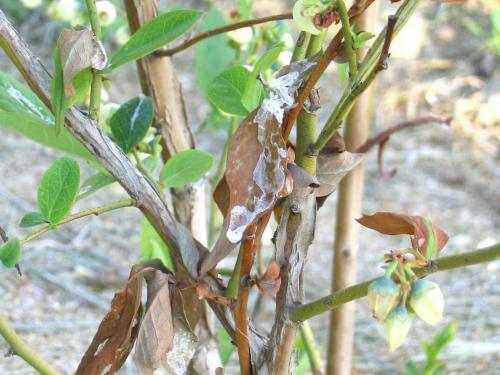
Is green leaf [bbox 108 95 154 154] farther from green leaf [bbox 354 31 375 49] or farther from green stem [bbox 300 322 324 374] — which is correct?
green stem [bbox 300 322 324 374]

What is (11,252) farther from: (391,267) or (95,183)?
(391,267)

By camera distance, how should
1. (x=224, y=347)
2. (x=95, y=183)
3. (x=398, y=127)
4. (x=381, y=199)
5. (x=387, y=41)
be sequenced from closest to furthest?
(x=387, y=41) → (x=95, y=183) → (x=398, y=127) → (x=224, y=347) → (x=381, y=199)

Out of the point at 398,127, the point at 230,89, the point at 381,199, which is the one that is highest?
the point at 381,199

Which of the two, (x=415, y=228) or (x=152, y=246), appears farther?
(x=152, y=246)

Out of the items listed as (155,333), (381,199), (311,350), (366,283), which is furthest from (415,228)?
(381,199)

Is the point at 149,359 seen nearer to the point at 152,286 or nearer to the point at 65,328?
the point at 152,286

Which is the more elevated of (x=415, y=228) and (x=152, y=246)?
(x=152, y=246)

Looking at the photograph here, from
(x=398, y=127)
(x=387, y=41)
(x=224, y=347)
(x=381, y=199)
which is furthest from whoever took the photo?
(x=381, y=199)

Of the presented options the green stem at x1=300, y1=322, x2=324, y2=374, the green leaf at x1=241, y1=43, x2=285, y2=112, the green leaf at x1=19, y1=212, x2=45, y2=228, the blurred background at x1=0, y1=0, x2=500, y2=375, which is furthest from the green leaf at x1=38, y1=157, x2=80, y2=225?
the green stem at x1=300, y1=322, x2=324, y2=374
